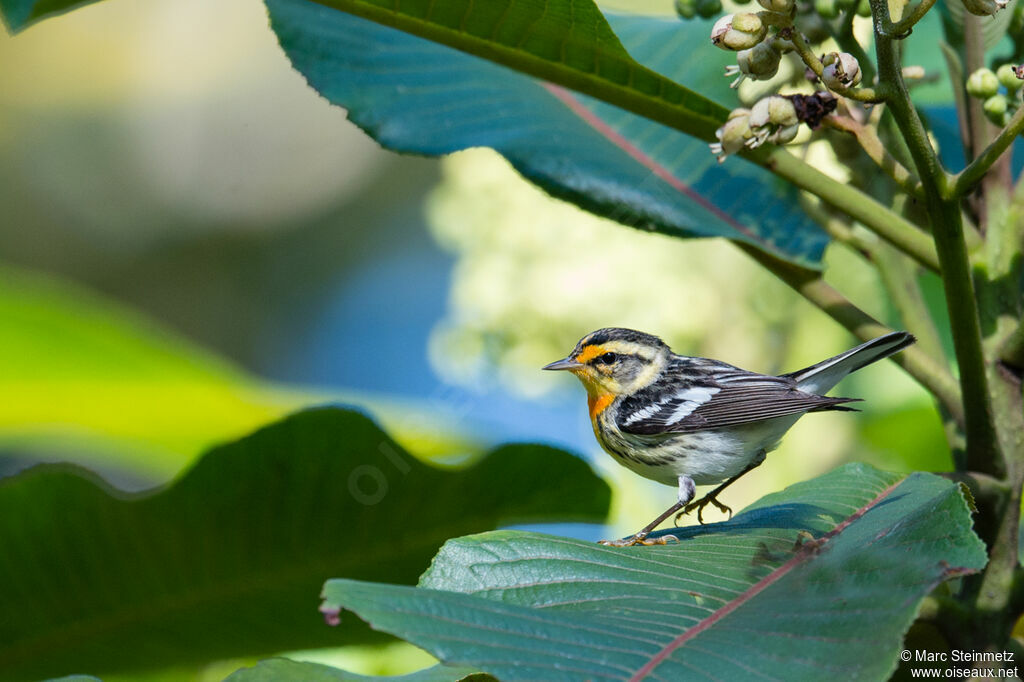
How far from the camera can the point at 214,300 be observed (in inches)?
575

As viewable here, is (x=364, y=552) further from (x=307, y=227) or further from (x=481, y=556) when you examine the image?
(x=307, y=227)

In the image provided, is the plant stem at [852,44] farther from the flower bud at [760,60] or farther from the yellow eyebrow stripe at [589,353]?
the yellow eyebrow stripe at [589,353]

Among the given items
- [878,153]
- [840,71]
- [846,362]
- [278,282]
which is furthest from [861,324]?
[278,282]

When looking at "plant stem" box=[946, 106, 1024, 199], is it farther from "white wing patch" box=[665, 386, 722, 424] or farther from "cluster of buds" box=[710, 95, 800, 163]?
"white wing patch" box=[665, 386, 722, 424]

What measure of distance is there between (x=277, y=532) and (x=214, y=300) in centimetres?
1330

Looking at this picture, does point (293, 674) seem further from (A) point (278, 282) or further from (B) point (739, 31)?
(A) point (278, 282)

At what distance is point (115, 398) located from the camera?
2.55m

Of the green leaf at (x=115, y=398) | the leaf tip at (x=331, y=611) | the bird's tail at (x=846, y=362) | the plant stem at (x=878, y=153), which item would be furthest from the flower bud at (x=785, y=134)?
the green leaf at (x=115, y=398)

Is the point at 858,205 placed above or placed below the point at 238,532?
above

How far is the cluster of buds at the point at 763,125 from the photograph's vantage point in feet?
4.03

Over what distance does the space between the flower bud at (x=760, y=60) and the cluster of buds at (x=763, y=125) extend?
0.04m

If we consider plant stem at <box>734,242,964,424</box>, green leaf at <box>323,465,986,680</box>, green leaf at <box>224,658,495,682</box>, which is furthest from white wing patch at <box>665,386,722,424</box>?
green leaf at <box>224,658,495,682</box>

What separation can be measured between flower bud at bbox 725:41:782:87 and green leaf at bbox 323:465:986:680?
0.53 m

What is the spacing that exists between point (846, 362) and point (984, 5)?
70cm
